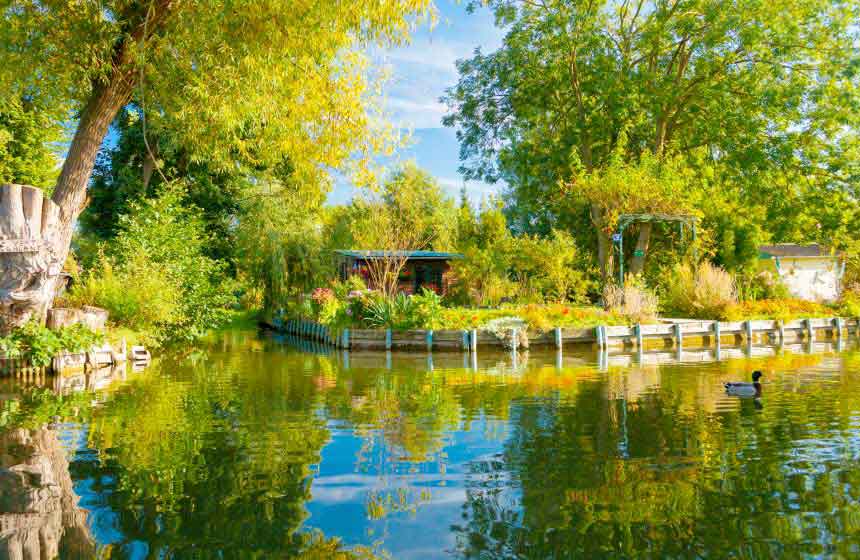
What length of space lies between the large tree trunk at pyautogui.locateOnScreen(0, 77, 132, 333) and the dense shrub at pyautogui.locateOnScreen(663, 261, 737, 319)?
16.6m

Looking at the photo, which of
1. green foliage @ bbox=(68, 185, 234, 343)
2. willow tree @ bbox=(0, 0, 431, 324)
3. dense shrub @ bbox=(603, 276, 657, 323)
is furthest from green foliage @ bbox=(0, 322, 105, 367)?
dense shrub @ bbox=(603, 276, 657, 323)

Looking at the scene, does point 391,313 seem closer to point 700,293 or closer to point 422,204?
point 700,293

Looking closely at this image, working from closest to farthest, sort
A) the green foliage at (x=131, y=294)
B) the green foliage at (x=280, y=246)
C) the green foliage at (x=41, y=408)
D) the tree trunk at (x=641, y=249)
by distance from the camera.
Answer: the green foliage at (x=41, y=408) < the green foliage at (x=131, y=294) < the tree trunk at (x=641, y=249) < the green foliage at (x=280, y=246)

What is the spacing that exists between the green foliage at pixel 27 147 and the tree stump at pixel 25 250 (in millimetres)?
10839

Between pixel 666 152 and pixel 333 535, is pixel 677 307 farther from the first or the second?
pixel 333 535

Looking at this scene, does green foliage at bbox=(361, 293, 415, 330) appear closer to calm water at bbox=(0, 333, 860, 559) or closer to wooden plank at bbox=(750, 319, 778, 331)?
calm water at bbox=(0, 333, 860, 559)

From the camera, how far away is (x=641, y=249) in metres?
25.9

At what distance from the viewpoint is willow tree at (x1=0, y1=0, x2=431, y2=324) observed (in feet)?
36.5

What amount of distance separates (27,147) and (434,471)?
21.3m

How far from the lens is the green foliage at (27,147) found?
21.5 metres

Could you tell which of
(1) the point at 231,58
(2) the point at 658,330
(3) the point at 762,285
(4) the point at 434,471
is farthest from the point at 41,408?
(3) the point at 762,285

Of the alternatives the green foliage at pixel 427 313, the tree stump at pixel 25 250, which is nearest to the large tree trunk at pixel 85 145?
the tree stump at pixel 25 250

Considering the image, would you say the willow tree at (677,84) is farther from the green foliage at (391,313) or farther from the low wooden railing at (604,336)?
the green foliage at (391,313)

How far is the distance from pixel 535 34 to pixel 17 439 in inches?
933
